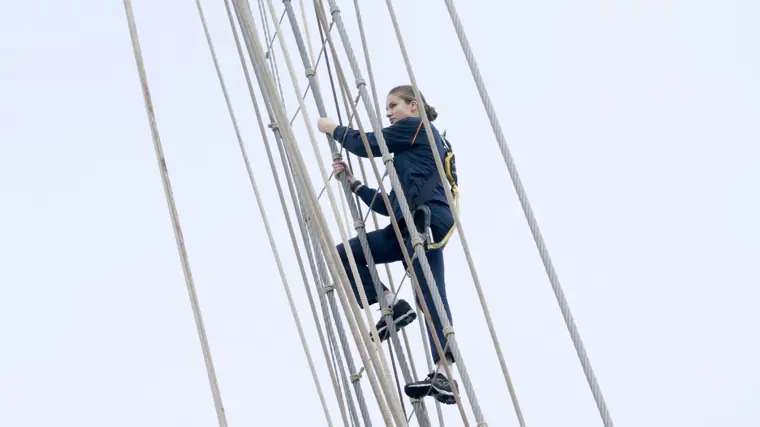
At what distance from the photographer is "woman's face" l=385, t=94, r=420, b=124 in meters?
6.24

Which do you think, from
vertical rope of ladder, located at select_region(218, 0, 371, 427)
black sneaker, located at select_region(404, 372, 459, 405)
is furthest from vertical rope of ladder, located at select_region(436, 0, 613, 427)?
vertical rope of ladder, located at select_region(218, 0, 371, 427)

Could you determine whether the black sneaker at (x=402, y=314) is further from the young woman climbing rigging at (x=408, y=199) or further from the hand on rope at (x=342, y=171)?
the hand on rope at (x=342, y=171)

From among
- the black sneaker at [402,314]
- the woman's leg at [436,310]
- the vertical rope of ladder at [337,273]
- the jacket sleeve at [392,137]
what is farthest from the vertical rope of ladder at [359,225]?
the vertical rope of ladder at [337,273]

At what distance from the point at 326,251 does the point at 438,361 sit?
1112mm

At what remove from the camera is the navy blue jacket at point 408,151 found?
6.09m

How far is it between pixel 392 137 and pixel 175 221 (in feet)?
5.04

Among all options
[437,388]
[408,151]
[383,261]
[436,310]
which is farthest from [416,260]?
[437,388]

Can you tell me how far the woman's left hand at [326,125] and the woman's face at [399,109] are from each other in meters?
0.27

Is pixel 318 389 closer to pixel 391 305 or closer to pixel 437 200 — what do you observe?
pixel 391 305

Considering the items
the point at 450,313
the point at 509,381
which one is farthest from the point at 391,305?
the point at 509,381

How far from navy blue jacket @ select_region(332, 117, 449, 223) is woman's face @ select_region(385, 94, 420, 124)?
0.08 m

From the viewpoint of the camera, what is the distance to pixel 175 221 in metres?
4.86

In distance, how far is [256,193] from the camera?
6.83m

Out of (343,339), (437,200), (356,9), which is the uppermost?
(356,9)
